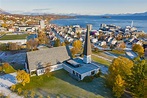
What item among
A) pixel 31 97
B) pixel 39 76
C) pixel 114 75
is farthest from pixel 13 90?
pixel 114 75

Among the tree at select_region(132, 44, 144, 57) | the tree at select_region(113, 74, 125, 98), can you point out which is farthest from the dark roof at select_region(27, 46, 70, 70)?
the tree at select_region(132, 44, 144, 57)

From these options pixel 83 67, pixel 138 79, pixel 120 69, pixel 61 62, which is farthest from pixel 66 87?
pixel 138 79

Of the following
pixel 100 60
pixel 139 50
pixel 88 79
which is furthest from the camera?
pixel 139 50

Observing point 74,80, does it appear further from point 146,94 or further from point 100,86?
point 146,94

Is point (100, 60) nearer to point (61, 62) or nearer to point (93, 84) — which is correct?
point (61, 62)

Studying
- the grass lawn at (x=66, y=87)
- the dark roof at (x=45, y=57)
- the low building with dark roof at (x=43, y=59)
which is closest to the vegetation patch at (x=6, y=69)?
the low building with dark roof at (x=43, y=59)

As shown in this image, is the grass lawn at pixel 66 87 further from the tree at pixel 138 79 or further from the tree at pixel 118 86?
the tree at pixel 138 79

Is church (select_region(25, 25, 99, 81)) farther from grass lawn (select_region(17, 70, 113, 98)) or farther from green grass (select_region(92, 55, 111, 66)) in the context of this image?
green grass (select_region(92, 55, 111, 66))
